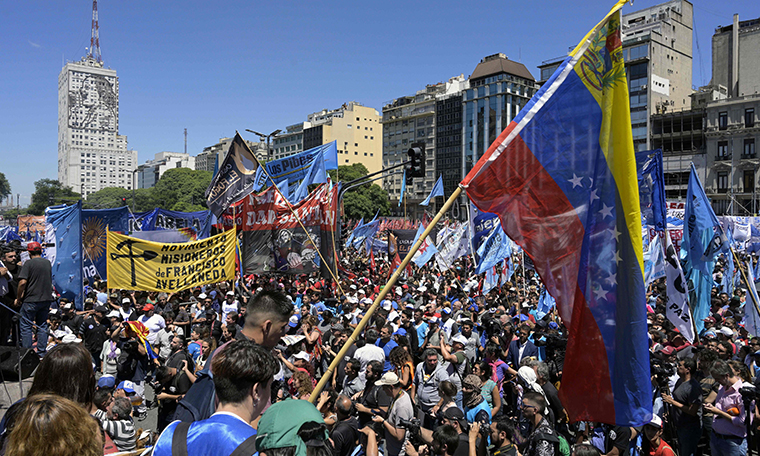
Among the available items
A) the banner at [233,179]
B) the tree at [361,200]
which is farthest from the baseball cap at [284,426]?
the tree at [361,200]

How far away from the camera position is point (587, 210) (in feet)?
14.4

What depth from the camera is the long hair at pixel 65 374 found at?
2.97 m

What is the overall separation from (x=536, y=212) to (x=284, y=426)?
3.03 metres

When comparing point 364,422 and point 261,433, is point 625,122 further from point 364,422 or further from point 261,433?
point 364,422

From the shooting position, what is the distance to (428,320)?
10.5 metres

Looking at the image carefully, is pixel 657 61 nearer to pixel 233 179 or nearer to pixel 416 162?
pixel 416 162

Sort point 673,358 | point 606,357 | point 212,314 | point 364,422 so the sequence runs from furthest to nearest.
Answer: point 212,314 < point 673,358 < point 364,422 < point 606,357

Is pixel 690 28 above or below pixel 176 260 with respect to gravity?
above

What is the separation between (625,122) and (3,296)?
28.8 feet

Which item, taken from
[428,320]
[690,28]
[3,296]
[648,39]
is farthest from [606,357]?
[690,28]

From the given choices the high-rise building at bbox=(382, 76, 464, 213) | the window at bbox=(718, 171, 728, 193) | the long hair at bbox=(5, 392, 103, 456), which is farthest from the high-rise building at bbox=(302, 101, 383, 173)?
the long hair at bbox=(5, 392, 103, 456)

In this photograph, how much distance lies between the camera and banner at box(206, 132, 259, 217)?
12.9 metres

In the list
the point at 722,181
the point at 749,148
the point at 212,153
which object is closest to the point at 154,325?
the point at 722,181

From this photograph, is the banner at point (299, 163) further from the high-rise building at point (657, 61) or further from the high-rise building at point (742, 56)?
the high-rise building at point (742, 56)
